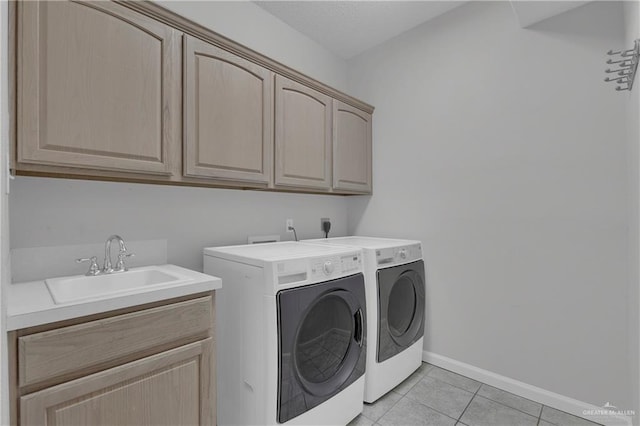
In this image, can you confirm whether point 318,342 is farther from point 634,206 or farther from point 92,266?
point 634,206

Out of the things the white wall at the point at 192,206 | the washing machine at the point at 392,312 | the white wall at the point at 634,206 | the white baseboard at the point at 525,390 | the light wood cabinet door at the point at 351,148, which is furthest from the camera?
the light wood cabinet door at the point at 351,148

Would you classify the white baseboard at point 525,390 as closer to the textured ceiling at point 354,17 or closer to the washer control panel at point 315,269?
the washer control panel at point 315,269

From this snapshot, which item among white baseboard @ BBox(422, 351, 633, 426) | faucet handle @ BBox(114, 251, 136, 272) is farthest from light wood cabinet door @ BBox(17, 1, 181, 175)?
white baseboard @ BBox(422, 351, 633, 426)

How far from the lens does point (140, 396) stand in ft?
3.69

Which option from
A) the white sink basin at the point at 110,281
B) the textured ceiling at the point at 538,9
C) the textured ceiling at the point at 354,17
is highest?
the textured ceiling at the point at 354,17

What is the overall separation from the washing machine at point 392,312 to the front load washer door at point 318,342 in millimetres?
160

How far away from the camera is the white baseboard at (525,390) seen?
170cm

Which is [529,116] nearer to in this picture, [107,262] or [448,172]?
[448,172]

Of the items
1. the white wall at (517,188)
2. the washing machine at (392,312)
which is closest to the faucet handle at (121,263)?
the washing machine at (392,312)

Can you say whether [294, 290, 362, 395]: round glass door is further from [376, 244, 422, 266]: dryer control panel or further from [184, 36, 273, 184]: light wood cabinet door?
[184, 36, 273, 184]: light wood cabinet door

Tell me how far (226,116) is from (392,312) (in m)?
1.66

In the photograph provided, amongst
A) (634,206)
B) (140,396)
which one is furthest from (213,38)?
(634,206)

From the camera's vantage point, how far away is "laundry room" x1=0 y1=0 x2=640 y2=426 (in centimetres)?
114

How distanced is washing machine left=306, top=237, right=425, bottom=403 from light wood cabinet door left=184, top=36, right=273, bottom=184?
0.91 metres
